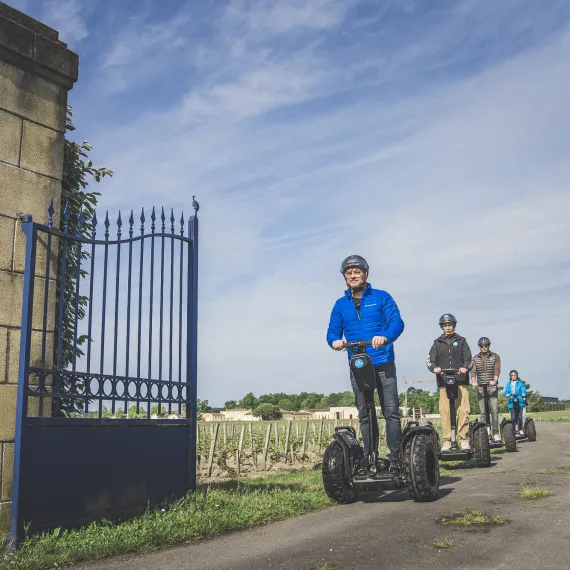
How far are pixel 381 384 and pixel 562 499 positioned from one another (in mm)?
1901

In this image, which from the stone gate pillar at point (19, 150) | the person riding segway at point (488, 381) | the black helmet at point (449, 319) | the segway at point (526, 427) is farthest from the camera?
the segway at point (526, 427)

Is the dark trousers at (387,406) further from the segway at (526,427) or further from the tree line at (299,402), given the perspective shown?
the tree line at (299,402)

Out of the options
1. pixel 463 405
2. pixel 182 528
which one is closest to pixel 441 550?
pixel 182 528

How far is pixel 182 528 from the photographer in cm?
507

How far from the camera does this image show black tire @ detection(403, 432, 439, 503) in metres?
5.89

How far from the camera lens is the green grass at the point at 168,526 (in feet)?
14.4

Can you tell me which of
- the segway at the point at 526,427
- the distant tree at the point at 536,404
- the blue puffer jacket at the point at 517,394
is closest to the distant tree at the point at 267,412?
the distant tree at the point at 536,404

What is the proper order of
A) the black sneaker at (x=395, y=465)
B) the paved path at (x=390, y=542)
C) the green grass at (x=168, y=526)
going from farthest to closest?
the black sneaker at (x=395, y=465) < the green grass at (x=168, y=526) < the paved path at (x=390, y=542)

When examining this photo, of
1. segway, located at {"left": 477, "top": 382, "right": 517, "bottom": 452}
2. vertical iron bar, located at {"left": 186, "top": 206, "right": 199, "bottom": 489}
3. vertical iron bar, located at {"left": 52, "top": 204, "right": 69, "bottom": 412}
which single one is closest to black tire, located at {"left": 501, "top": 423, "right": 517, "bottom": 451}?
segway, located at {"left": 477, "top": 382, "right": 517, "bottom": 452}

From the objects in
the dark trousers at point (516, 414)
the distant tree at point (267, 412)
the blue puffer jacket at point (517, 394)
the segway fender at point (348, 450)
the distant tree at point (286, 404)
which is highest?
the distant tree at point (286, 404)

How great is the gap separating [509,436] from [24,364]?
9.75m

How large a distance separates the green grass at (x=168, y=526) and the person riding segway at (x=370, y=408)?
1.55 feet

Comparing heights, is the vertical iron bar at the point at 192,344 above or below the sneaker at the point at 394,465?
above

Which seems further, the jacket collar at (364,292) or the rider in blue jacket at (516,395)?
the rider in blue jacket at (516,395)
